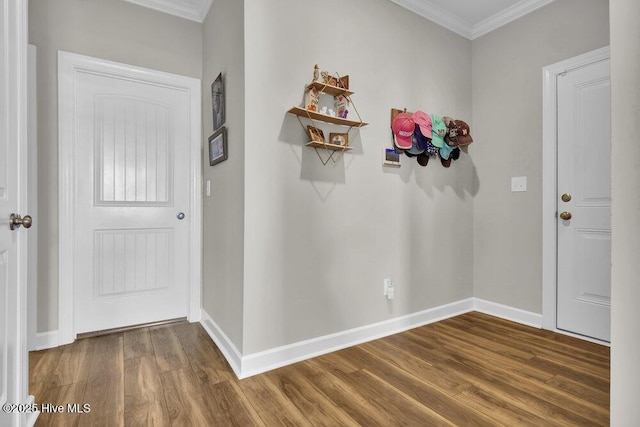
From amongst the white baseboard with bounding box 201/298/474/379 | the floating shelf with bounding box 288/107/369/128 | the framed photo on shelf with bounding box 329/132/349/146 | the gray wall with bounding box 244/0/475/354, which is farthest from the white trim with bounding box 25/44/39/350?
the framed photo on shelf with bounding box 329/132/349/146

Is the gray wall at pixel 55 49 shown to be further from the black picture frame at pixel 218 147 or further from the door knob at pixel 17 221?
the door knob at pixel 17 221

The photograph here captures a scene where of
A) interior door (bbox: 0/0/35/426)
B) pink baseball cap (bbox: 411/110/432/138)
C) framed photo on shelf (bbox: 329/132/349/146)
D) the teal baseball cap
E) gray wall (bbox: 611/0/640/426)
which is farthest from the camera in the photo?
the teal baseball cap

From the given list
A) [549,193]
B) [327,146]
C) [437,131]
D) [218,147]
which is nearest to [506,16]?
[437,131]

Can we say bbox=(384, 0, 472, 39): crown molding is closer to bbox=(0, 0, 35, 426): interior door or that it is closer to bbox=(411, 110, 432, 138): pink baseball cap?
bbox=(411, 110, 432, 138): pink baseball cap

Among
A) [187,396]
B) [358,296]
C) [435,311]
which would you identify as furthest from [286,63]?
[435,311]

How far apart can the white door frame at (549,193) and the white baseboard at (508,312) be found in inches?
2.6

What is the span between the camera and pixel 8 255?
1.19 meters

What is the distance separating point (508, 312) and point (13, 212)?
3355 mm

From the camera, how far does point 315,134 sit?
2068 millimetres

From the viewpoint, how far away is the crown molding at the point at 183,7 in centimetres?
256

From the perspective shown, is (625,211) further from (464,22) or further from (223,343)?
(464,22)

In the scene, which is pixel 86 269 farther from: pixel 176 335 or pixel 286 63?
pixel 286 63

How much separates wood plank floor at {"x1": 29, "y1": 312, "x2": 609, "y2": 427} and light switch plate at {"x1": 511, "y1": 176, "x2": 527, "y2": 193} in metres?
1.20

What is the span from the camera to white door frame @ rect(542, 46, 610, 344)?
8.48 ft
